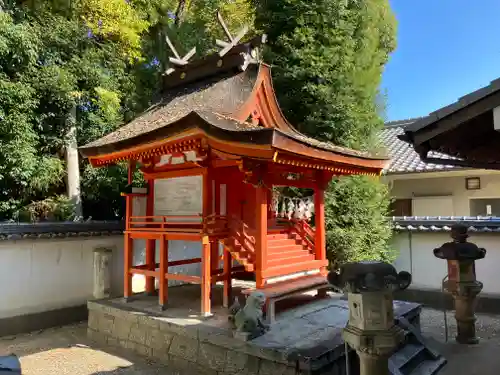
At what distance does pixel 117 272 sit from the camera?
31.6ft

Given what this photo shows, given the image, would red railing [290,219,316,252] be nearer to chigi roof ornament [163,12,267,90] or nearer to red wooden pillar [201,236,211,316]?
red wooden pillar [201,236,211,316]

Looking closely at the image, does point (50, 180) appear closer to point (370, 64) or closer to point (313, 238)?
point (313, 238)

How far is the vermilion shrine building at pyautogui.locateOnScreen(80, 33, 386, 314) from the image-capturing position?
5.86m

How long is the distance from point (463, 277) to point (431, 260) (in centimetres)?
376

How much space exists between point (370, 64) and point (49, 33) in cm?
864

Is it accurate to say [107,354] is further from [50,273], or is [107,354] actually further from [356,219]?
[356,219]

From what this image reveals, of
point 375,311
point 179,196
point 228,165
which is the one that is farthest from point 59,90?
point 375,311

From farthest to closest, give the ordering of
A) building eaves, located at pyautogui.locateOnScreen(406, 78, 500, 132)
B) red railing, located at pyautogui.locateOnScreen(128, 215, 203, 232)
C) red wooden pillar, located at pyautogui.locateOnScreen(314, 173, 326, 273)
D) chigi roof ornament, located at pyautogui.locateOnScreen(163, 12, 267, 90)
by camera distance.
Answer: chigi roof ornament, located at pyautogui.locateOnScreen(163, 12, 267, 90)
red wooden pillar, located at pyautogui.locateOnScreen(314, 173, 326, 273)
red railing, located at pyautogui.locateOnScreen(128, 215, 203, 232)
building eaves, located at pyautogui.locateOnScreen(406, 78, 500, 132)

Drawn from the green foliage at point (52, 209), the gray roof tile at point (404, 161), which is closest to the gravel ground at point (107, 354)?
the green foliage at point (52, 209)

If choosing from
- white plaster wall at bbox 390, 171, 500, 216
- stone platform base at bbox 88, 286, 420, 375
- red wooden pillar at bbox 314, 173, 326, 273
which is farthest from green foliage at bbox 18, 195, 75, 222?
white plaster wall at bbox 390, 171, 500, 216

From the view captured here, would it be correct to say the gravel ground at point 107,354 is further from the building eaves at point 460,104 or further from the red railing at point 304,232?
the building eaves at point 460,104

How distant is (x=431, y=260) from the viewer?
31.8 feet

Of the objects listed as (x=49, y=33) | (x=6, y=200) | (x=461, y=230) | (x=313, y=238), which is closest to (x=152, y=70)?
(x=49, y=33)

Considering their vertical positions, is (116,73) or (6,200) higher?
(116,73)
